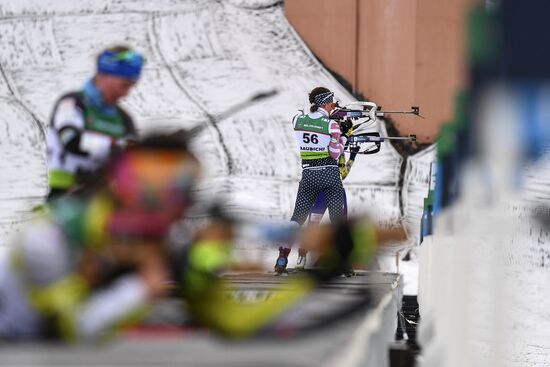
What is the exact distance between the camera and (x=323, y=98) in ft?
19.1

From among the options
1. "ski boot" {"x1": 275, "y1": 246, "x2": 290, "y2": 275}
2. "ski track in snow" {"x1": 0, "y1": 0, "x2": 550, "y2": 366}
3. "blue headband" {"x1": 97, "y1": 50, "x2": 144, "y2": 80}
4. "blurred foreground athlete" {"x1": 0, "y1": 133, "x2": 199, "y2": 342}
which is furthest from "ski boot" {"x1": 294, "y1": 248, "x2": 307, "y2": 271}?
"ski track in snow" {"x1": 0, "y1": 0, "x2": 550, "y2": 366}

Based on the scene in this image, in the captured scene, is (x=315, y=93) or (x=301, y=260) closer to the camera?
(x=315, y=93)

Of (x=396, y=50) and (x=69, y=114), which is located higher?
(x=69, y=114)

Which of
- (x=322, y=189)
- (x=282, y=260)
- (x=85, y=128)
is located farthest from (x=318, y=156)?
(x=85, y=128)

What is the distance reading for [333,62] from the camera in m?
14.5

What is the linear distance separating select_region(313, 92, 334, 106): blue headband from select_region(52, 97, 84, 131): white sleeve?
2.73 m

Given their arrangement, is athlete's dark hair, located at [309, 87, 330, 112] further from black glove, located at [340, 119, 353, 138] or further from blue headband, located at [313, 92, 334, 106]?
black glove, located at [340, 119, 353, 138]

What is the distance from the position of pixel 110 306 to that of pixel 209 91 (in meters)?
12.8

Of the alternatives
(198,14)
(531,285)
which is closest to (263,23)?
(198,14)

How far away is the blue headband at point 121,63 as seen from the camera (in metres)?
2.86

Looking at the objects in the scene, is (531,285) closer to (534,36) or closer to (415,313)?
(415,313)

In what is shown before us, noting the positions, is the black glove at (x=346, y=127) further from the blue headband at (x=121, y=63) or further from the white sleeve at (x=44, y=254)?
the white sleeve at (x=44, y=254)

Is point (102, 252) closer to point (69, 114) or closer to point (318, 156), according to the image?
point (69, 114)

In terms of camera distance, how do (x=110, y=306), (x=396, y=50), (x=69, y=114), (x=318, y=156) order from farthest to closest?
(x=396, y=50) → (x=318, y=156) → (x=69, y=114) → (x=110, y=306)
